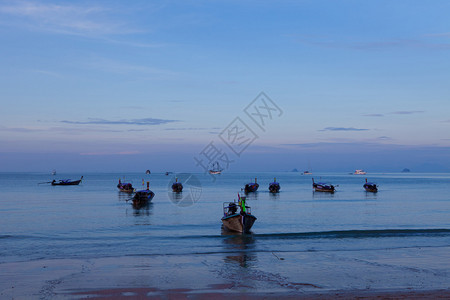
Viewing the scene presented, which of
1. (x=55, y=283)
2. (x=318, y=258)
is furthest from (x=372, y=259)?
(x=55, y=283)

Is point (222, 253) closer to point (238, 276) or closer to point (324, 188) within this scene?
point (238, 276)

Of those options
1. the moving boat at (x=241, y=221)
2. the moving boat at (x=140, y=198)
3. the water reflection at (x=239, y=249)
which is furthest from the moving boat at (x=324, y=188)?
the moving boat at (x=241, y=221)

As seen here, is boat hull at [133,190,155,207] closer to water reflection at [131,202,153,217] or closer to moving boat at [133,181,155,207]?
moving boat at [133,181,155,207]

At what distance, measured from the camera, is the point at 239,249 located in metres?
29.4

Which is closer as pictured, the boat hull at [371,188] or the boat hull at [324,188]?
the boat hull at [371,188]

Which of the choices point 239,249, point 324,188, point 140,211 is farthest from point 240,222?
point 324,188

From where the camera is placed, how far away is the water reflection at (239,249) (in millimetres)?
25047

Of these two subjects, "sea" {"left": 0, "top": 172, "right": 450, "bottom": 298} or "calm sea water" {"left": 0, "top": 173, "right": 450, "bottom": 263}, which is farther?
"calm sea water" {"left": 0, "top": 173, "right": 450, "bottom": 263}

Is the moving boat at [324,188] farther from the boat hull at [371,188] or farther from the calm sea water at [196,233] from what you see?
the calm sea water at [196,233]

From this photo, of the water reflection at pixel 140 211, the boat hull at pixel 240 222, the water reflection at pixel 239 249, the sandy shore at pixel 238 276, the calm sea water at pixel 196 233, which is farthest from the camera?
the water reflection at pixel 140 211

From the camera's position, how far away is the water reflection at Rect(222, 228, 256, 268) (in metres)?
25.0

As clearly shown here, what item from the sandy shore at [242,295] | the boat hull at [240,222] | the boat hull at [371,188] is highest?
the boat hull at [371,188]

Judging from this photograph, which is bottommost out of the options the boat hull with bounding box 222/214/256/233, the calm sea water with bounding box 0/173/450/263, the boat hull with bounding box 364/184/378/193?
the calm sea water with bounding box 0/173/450/263

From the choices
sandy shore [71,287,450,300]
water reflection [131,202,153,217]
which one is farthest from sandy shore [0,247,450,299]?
water reflection [131,202,153,217]
